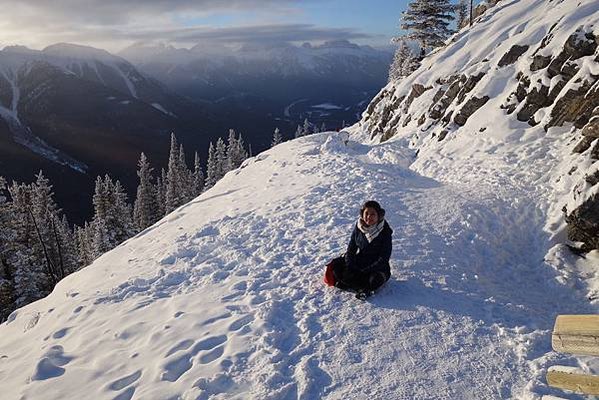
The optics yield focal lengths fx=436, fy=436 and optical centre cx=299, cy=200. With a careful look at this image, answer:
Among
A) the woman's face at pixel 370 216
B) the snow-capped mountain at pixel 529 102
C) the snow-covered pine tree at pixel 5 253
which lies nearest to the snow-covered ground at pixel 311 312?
the snow-capped mountain at pixel 529 102

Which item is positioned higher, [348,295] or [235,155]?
[348,295]

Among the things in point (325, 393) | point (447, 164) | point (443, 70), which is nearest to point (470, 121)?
point (447, 164)

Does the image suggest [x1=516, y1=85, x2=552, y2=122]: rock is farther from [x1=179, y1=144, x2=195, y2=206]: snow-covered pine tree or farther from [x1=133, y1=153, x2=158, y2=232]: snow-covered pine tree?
[x1=133, y1=153, x2=158, y2=232]: snow-covered pine tree

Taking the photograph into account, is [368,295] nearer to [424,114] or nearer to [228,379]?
[228,379]

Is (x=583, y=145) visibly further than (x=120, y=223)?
No

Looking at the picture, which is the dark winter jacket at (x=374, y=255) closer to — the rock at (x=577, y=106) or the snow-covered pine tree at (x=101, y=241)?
the rock at (x=577, y=106)

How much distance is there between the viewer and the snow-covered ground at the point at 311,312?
6379mm

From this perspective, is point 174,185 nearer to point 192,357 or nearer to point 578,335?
point 192,357

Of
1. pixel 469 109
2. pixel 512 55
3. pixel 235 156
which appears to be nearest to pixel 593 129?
pixel 469 109

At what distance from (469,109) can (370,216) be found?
13.6m

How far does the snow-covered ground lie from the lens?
638 cm

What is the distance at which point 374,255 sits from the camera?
28.5 feet

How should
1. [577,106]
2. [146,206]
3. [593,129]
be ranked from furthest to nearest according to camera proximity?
[146,206]
[577,106]
[593,129]

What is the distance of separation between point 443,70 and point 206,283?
73.7 feet
